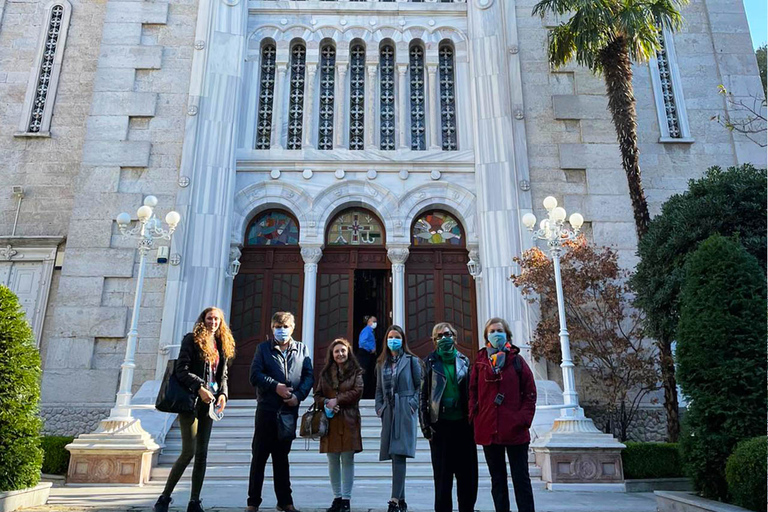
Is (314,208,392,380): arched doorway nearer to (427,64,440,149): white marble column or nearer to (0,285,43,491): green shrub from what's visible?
(427,64,440,149): white marble column

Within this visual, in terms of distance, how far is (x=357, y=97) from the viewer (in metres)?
17.0

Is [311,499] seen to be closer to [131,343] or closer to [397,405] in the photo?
[397,405]

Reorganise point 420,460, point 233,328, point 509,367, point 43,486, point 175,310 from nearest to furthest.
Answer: point 509,367 → point 43,486 → point 420,460 → point 175,310 → point 233,328

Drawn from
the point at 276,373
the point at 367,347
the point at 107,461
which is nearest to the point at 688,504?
the point at 276,373

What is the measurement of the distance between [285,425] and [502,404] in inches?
89.4

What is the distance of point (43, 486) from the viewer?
22.4 feet

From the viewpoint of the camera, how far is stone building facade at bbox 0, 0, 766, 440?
14602 millimetres

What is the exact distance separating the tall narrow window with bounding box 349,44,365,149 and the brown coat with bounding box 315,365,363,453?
1073cm

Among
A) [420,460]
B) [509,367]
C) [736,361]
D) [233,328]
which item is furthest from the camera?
[233,328]

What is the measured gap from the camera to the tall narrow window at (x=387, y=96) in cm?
1659

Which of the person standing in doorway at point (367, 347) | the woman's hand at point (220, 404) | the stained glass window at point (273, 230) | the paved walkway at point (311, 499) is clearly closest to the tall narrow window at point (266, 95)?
the stained glass window at point (273, 230)

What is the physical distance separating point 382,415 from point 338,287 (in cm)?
926

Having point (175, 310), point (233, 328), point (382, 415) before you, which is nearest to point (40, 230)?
point (175, 310)

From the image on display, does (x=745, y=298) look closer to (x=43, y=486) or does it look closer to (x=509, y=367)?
(x=509, y=367)
